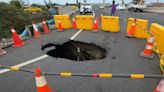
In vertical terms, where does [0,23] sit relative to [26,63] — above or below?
below

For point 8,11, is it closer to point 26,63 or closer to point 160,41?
point 26,63

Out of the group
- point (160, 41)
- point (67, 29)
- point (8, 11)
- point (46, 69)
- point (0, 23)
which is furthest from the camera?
point (8, 11)

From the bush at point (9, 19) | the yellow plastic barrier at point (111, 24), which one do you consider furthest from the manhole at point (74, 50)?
the bush at point (9, 19)

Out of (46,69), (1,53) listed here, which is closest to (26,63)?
(46,69)

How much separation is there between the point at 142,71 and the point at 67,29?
372 inches

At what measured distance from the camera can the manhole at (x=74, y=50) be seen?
31.2 ft

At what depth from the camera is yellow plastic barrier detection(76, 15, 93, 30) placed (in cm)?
1350

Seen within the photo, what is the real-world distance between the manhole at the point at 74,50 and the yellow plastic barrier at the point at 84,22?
381 cm

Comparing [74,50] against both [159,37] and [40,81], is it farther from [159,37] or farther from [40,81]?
[40,81]

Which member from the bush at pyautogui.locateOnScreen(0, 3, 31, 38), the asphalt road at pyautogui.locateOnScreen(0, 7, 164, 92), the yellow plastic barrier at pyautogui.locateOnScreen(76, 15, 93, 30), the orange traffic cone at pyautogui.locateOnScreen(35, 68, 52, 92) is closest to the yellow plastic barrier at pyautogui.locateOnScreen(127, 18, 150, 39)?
the asphalt road at pyautogui.locateOnScreen(0, 7, 164, 92)

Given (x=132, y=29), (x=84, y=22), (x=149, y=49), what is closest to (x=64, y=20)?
(x=84, y=22)

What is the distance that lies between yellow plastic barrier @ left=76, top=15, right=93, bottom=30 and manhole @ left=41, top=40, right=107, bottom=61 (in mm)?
3810

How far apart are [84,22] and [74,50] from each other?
13.7 feet

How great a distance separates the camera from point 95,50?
945 cm
